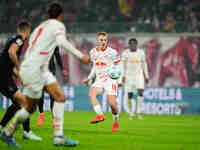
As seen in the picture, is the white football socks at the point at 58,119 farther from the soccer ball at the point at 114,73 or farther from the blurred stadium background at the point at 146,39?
the blurred stadium background at the point at 146,39

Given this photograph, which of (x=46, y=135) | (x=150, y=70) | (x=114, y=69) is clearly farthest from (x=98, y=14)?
(x=46, y=135)

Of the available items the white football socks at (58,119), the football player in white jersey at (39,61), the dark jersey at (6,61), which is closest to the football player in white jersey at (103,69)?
the dark jersey at (6,61)

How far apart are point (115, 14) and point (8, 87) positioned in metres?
18.9

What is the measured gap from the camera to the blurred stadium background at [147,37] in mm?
22375

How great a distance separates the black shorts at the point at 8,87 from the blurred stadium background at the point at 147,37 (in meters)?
Result: 12.7

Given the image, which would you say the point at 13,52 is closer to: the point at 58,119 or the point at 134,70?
the point at 58,119

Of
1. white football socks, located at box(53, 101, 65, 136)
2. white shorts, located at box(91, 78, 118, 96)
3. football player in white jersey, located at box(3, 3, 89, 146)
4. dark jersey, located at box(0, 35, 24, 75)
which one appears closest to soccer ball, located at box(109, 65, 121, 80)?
white shorts, located at box(91, 78, 118, 96)

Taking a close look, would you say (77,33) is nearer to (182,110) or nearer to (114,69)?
(182,110)

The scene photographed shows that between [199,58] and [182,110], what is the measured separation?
4199 millimetres

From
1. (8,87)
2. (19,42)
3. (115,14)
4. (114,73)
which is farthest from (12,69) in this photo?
(115,14)

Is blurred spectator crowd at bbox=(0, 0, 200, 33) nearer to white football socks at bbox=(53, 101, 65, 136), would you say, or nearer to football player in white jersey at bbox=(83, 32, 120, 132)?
football player in white jersey at bbox=(83, 32, 120, 132)

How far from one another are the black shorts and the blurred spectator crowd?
51.3ft

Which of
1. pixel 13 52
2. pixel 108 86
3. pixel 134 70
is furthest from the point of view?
pixel 134 70

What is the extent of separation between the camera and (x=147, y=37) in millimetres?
25562
